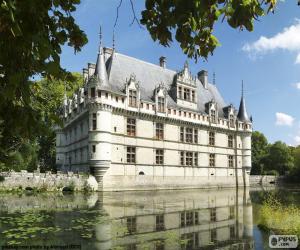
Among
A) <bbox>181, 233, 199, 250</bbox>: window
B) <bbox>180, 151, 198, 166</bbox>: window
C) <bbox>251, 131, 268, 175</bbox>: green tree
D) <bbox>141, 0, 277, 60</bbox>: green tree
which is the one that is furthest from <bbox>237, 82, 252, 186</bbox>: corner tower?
<bbox>141, 0, 277, 60</bbox>: green tree

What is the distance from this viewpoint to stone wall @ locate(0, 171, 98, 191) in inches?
967

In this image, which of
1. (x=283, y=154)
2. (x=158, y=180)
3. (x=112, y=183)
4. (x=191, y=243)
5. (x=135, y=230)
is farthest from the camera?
(x=283, y=154)

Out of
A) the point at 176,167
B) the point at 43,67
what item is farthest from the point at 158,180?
the point at 43,67

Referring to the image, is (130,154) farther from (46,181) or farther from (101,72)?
(46,181)

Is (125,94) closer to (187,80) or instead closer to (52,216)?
(187,80)

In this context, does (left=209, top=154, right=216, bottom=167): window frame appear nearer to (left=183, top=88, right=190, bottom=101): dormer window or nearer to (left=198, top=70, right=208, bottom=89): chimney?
(left=183, top=88, right=190, bottom=101): dormer window

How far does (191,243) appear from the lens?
8.44 meters

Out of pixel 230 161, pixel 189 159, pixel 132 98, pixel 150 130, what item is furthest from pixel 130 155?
pixel 230 161

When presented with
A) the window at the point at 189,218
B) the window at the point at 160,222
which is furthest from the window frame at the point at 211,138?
the window at the point at 160,222

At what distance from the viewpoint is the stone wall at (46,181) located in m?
24.6

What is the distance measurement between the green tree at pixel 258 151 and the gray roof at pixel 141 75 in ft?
68.7

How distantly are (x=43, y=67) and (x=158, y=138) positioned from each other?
29.0 metres

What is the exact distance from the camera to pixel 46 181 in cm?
2558

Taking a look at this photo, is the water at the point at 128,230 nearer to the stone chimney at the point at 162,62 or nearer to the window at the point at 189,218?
the window at the point at 189,218
